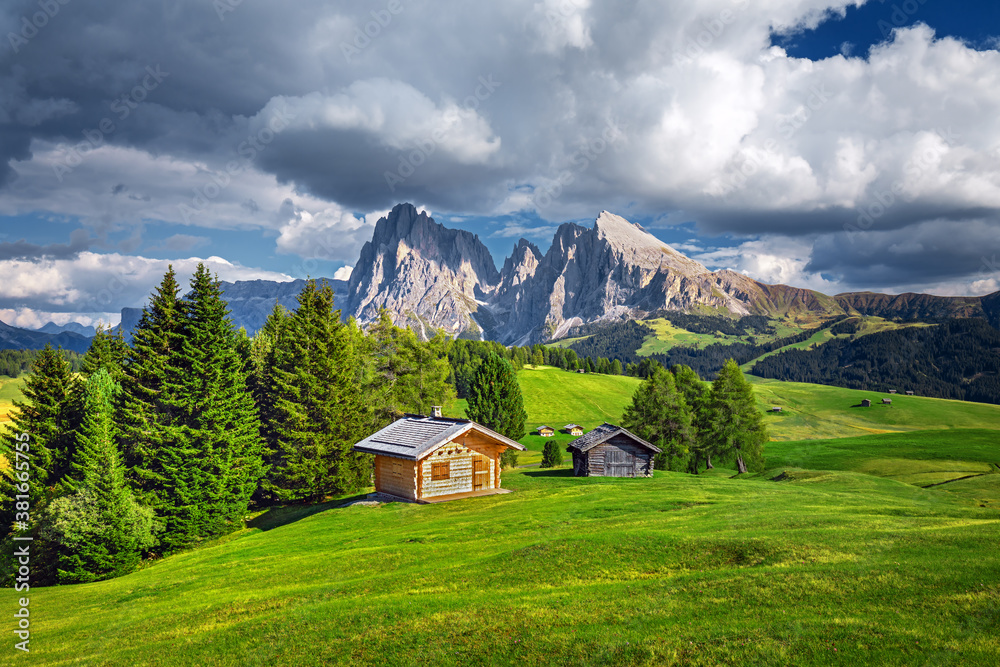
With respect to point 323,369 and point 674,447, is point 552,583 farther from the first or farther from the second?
point 674,447

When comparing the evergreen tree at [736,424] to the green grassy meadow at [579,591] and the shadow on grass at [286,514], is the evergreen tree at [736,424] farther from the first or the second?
the shadow on grass at [286,514]

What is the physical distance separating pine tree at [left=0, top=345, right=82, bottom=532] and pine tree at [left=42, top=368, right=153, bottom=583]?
5.47 m

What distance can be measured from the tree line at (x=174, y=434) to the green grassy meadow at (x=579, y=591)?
4636 mm

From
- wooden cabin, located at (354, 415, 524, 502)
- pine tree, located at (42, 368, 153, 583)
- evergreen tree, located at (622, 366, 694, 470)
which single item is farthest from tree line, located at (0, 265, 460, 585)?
evergreen tree, located at (622, 366, 694, 470)

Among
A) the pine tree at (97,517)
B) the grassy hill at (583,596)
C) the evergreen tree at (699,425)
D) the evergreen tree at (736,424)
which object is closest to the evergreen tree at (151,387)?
the pine tree at (97,517)

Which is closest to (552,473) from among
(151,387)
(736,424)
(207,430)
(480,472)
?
(480,472)

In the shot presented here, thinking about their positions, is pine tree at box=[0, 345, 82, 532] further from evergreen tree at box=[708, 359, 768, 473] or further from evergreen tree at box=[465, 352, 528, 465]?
evergreen tree at box=[708, 359, 768, 473]

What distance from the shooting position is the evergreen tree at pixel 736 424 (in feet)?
227

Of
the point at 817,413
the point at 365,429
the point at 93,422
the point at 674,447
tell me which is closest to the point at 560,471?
the point at 674,447

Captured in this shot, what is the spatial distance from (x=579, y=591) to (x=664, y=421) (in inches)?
2299

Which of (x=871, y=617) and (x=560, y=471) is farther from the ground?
(x=871, y=617)

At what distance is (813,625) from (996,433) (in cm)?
8818

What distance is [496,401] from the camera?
3012 inches

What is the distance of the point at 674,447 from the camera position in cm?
6981
